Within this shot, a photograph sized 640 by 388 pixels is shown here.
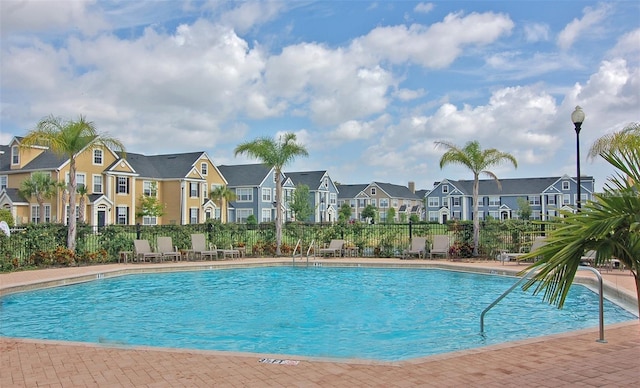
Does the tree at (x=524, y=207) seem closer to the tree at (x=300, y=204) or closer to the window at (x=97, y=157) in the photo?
the tree at (x=300, y=204)

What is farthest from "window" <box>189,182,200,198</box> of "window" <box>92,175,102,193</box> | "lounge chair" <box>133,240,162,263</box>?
"lounge chair" <box>133,240,162,263</box>

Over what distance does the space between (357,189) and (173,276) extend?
67769 millimetres

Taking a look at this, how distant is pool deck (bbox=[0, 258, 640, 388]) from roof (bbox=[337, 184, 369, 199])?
76.3 metres

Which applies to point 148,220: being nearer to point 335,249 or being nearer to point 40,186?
point 40,186

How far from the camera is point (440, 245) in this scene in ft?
68.1

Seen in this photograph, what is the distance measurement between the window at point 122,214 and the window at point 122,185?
1.46m

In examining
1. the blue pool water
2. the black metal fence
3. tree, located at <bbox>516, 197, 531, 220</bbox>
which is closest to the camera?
the blue pool water

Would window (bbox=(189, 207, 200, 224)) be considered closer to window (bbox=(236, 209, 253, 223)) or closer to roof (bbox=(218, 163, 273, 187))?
window (bbox=(236, 209, 253, 223))

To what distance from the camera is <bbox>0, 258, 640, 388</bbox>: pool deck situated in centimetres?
510

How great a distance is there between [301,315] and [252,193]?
49094mm

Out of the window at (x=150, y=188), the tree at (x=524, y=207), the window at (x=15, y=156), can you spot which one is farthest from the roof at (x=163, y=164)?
the tree at (x=524, y=207)

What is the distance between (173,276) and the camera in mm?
17609

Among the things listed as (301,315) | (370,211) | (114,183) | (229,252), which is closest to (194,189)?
(114,183)

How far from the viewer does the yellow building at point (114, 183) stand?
42.6 meters
